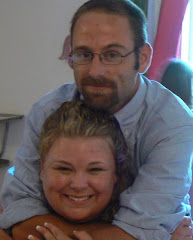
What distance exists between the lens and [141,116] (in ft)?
4.22

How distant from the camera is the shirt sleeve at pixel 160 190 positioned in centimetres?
110

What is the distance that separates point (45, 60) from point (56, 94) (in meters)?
1.29

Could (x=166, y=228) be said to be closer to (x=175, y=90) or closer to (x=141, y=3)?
(x=175, y=90)

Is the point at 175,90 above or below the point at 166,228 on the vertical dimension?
above

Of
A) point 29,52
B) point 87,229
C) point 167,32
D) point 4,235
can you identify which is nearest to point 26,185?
point 4,235

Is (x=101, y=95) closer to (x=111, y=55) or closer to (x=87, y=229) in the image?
(x=111, y=55)

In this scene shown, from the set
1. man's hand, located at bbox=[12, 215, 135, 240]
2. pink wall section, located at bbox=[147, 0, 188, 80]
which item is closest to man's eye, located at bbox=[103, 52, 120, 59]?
man's hand, located at bbox=[12, 215, 135, 240]

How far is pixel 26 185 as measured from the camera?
50.8 inches

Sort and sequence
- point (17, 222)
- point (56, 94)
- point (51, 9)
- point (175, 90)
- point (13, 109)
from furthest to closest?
point (13, 109), point (51, 9), point (175, 90), point (56, 94), point (17, 222)

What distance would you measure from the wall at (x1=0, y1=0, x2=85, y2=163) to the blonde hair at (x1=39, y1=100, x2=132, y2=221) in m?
1.43

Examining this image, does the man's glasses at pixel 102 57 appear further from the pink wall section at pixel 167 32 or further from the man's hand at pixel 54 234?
the pink wall section at pixel 167 32

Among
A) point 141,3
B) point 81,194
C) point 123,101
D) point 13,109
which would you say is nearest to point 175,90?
point 141,3

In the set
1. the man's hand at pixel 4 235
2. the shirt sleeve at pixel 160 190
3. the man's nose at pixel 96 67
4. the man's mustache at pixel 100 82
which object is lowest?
the man's hand at pixel 4 235

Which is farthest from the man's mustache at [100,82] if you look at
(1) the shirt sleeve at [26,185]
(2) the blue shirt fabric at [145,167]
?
(1) the shirt sleeve at [26,185]
